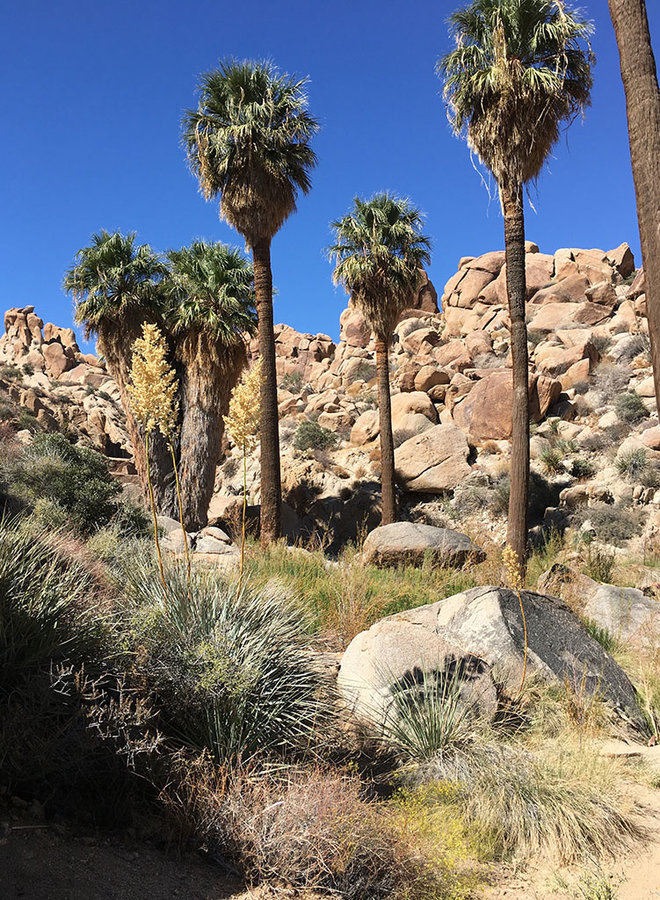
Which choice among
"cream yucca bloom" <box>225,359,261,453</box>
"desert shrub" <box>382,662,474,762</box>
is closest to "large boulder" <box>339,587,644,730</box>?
"desert shrub" <box>382,662,474,762</box>

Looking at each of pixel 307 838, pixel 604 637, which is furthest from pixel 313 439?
pixel 307 838

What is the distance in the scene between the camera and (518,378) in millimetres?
14461

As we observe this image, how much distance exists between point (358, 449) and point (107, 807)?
27.7 meters

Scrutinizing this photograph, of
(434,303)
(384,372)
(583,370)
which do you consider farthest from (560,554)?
(434,303)

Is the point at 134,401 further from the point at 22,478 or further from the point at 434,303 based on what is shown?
the point at 434,303

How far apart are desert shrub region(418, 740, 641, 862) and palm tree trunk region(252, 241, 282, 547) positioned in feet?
39.9

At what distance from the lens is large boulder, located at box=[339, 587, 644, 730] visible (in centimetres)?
590

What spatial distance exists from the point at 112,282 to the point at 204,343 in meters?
3.65

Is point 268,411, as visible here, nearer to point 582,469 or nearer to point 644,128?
point 644,128

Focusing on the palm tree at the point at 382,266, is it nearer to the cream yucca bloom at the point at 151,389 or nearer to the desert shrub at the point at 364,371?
the cream yucca bloom at the point at 151,389

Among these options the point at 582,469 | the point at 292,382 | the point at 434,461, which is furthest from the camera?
the point at 292,382

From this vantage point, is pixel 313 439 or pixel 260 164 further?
pixel 313 439

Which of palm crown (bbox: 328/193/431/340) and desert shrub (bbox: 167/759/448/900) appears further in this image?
palm crown (bbox: 328/193/431/340)

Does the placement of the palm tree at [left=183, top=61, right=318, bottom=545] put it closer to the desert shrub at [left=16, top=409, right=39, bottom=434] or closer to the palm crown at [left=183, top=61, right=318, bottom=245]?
the palm crown at [left=183, top=61, right=318, bottom=245]
